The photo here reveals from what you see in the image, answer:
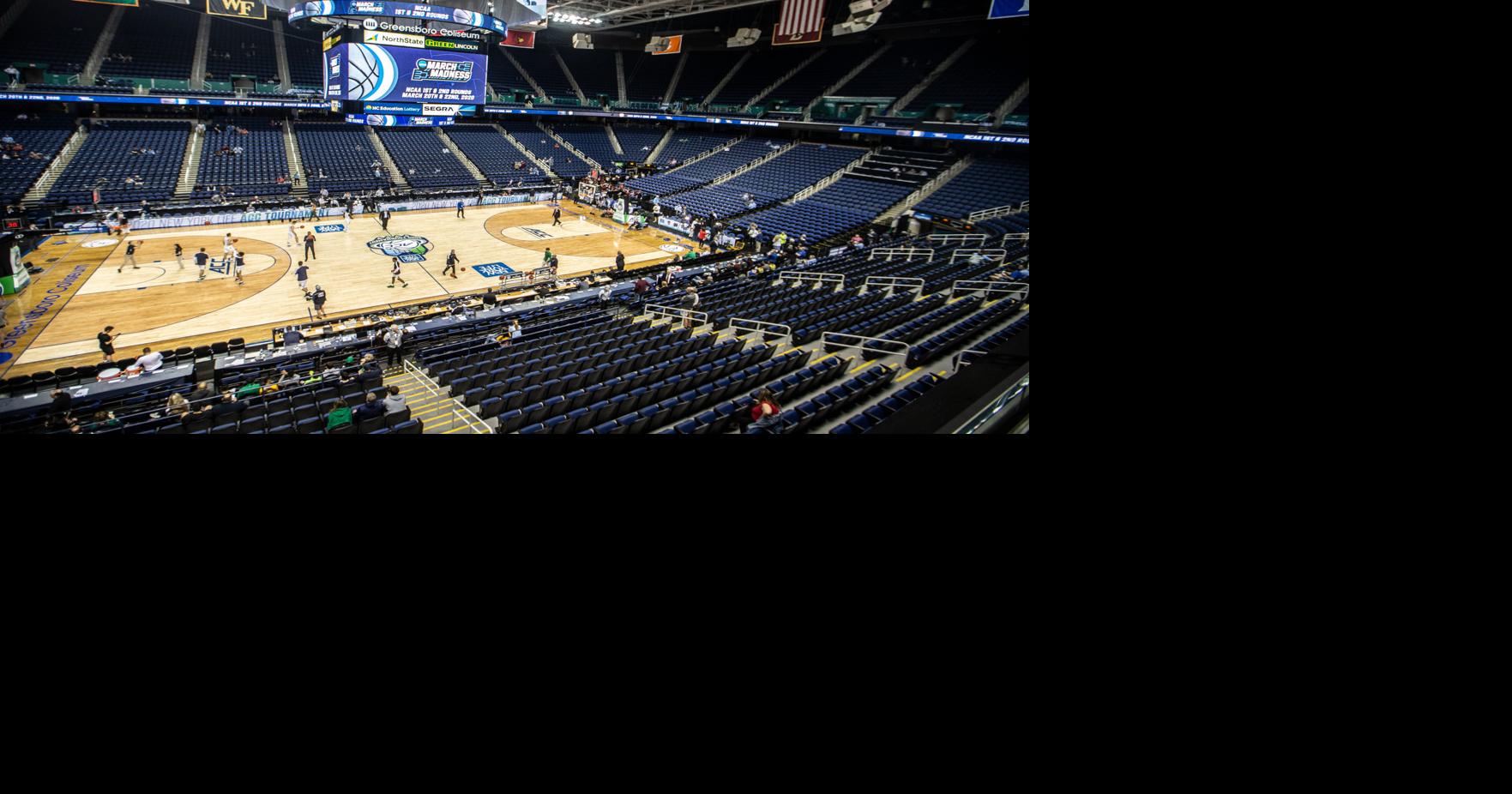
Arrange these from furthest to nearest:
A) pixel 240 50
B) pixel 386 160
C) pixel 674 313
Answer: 1. pixel 240 50
2. pixel 386 160
3. pixel 674 313

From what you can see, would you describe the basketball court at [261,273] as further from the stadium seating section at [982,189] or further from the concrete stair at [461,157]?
the stadium seating section at [982,189]

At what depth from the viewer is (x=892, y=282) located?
16.3 metres

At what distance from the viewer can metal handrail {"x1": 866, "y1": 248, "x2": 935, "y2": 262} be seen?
20.7 meters

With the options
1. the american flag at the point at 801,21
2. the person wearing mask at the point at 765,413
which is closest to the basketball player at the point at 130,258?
the person wearing mask at the point at 765,413

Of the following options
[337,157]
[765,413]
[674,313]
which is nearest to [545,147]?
[337,157]

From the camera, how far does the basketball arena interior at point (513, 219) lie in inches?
372

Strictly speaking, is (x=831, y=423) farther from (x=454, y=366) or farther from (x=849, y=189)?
(x=849, y=189)

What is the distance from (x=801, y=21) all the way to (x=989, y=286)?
16.0m

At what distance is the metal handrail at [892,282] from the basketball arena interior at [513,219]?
0.36ft

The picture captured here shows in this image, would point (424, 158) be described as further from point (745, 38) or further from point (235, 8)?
point (745, 38)

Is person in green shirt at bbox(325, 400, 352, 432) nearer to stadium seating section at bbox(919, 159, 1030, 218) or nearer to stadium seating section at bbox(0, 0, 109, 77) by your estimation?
stadium seating section at bbox(919, 159, 1030, 218)

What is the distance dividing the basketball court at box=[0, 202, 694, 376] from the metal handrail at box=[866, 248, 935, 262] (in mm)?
7523

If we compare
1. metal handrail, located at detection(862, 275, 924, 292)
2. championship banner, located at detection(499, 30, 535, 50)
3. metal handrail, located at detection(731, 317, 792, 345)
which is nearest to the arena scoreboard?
metal handrail, located at detection(731, 317, 792, 345)

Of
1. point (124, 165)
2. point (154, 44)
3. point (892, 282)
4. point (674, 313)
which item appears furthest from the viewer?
point (154, 44)
